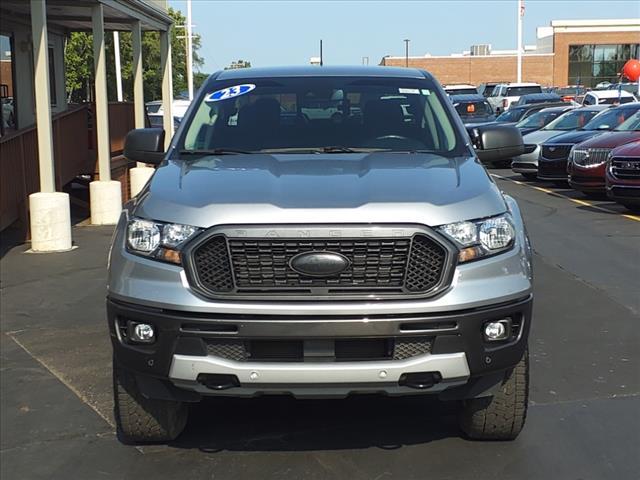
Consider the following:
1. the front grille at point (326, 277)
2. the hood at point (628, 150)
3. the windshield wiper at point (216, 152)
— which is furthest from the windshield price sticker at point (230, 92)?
the hood at point (628, 150)

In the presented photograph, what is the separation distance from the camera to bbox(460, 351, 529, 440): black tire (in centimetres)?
394

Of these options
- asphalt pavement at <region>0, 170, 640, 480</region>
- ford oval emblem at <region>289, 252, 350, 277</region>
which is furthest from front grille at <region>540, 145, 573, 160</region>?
ford oval emblem at <region>289, 252, 350, 277</region>

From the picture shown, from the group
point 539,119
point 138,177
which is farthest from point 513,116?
point 138,177

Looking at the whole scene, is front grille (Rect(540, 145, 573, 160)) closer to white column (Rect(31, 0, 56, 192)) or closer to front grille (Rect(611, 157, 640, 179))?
front grille (Rect(611, 157, 640, 179))

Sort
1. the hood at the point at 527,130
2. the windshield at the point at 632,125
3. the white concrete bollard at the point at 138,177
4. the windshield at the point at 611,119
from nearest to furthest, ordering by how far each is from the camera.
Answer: the windshield at the point at 632,125 < the white concrete bollard at the point at 138,177 < the windshield at the point at 611,119 < the hood at the point at 527,130

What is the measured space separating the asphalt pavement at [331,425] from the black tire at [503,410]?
0.29 feet

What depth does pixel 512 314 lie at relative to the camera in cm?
355

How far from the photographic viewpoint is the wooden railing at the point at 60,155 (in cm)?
1056

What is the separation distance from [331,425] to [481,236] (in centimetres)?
151

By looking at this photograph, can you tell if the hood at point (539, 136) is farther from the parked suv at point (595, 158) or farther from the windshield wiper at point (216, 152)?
the windshield wiper at point (216, 152)

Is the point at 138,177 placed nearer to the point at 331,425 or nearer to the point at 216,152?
the point at 216,152

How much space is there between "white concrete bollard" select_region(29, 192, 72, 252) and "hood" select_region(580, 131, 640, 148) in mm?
8451

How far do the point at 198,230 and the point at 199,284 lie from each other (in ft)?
0.75

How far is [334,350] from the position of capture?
11.3 feet
